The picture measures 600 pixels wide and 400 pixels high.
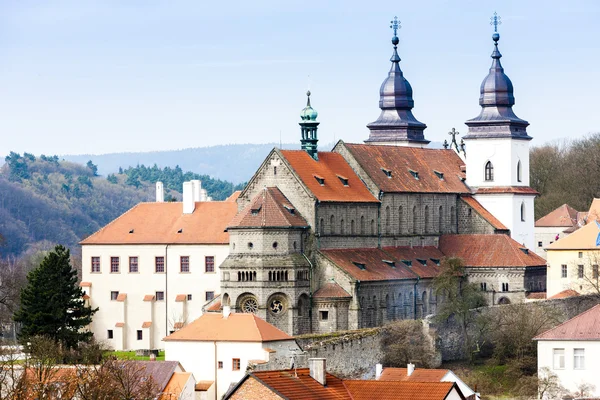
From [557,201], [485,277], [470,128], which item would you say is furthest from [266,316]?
[557,201]

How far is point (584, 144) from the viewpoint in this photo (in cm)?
15738

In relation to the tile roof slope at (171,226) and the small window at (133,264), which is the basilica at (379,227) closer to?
the tile roof slope at (171,226)

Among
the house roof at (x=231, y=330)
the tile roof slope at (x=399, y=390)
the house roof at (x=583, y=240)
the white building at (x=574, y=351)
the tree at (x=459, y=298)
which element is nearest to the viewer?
the tile roof slope at (x=399, y=390)

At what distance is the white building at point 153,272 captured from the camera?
101125mm

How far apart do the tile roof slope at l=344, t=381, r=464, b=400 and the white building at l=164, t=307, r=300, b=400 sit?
16.9 meters

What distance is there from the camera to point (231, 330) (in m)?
82.5

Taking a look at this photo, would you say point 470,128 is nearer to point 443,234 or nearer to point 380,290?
point 443,234

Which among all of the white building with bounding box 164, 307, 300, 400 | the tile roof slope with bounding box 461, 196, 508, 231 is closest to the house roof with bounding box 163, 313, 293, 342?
the white building with bounding box 164, 307, 300, 400

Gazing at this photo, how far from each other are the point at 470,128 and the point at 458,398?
1983 inches

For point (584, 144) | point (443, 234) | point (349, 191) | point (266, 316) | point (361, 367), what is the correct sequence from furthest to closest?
point (584, 144) → point (443, 234) → point (349, 191) → point (266, 316) → point (361, 367)

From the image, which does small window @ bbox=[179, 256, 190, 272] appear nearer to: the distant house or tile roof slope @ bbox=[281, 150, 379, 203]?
tile roof slope @ bbox=[281, 150, 379, 203]

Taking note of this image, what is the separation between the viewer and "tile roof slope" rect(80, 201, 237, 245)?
101875 mm

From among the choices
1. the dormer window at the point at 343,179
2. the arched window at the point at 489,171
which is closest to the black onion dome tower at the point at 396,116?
the arched window at the point at 489,171

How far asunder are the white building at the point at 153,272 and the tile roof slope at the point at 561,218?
33.9 meters
